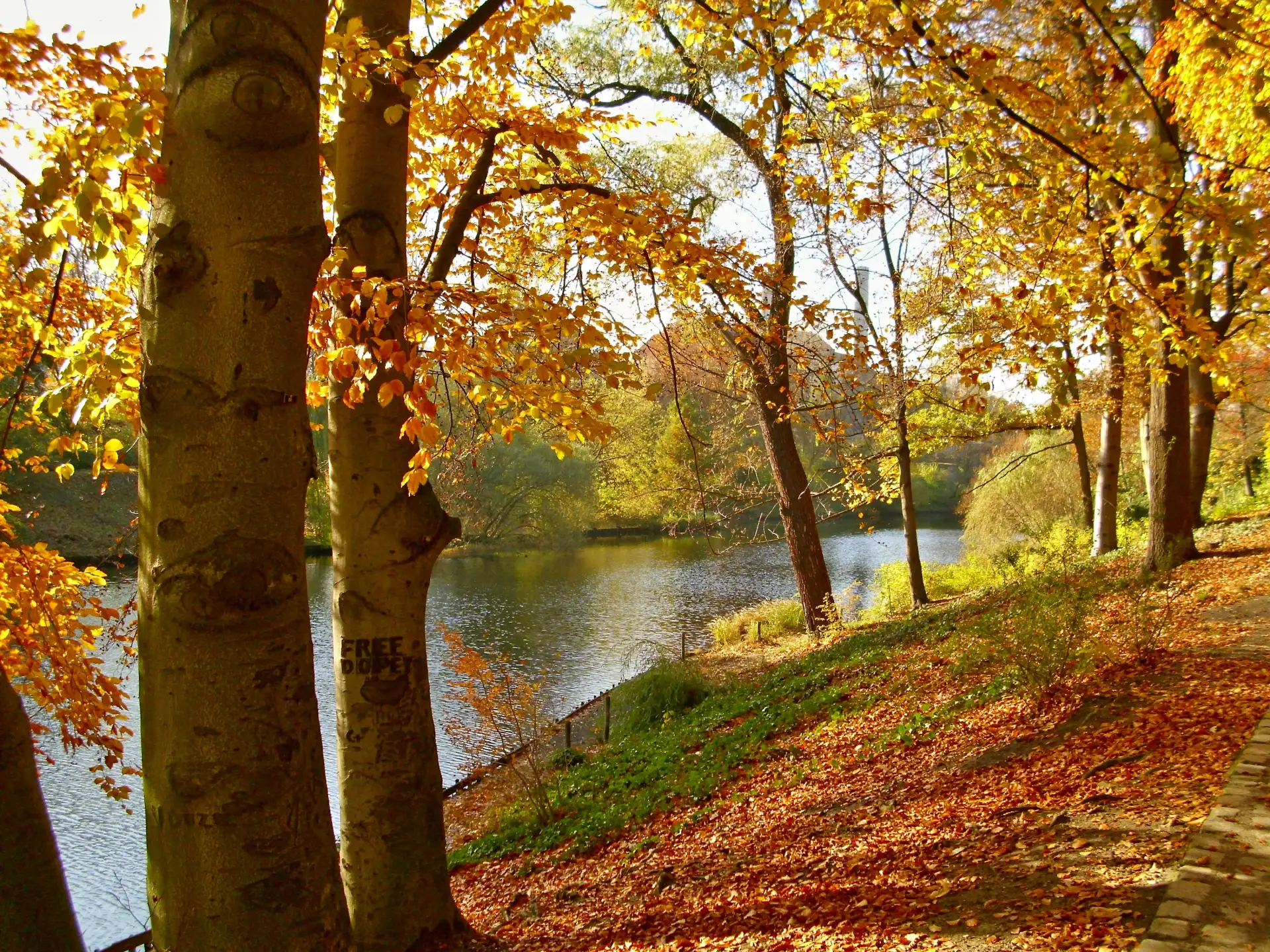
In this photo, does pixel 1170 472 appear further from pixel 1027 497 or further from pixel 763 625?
pixel 1027 497

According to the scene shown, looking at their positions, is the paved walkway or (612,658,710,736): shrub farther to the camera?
(612,658,710,736): shrub

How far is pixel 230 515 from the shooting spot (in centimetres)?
196

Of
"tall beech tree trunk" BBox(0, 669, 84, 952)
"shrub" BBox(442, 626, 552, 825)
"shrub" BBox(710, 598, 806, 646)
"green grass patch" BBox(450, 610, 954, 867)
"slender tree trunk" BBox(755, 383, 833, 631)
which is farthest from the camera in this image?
"shrub" BBox(710, 598, 806, 646)

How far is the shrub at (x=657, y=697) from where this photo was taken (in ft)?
34.8

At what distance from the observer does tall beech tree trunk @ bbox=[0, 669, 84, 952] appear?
123 inches

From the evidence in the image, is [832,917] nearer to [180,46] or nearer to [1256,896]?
[1256,896]

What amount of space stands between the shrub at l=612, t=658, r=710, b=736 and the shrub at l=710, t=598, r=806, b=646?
15.5 ft

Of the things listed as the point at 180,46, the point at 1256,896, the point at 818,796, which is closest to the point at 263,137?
the point at 180,46

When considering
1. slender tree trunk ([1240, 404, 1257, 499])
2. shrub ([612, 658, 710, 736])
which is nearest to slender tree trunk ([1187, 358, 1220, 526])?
slender tree trunk ([1240, 404, 1257, 499])

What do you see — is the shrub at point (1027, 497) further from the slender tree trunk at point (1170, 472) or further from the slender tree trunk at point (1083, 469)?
the slender tree trunk at point (1170, 472)

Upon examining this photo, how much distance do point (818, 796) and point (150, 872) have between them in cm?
437

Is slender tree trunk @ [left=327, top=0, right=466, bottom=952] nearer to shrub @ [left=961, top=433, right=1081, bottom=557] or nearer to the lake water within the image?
the lake water

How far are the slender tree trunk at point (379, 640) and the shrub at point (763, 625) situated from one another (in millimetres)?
12055

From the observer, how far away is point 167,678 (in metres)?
1.91
